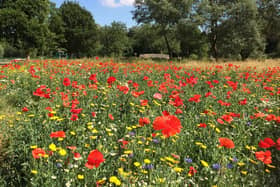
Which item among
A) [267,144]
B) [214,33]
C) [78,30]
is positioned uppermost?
[78,30]

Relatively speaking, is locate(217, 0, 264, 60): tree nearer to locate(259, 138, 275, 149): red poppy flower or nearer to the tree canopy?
the tree canopy

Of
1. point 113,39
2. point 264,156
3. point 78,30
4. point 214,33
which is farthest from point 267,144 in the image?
point 113,39

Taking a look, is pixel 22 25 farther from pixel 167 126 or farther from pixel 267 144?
pixel 267 144

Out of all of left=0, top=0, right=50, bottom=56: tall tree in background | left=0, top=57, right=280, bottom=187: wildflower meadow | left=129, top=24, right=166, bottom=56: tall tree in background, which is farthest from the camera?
left=129, top=24, right=166, bottom=56: tall tree in background

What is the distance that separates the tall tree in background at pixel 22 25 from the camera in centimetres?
2346

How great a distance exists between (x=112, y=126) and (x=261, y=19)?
33.7 metres

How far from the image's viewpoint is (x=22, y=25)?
24.0 m

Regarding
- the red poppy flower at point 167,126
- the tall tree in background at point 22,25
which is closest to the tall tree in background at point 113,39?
the tall tree in background at point 22,25

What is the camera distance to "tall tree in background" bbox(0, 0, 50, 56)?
77.0 ft

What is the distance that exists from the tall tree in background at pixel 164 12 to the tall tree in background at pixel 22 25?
11531mm

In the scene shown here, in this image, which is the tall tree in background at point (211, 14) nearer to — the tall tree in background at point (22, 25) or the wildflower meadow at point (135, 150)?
the tall tree in background at point (22, 25)

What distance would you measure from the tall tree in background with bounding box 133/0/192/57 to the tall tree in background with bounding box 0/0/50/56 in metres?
11.5

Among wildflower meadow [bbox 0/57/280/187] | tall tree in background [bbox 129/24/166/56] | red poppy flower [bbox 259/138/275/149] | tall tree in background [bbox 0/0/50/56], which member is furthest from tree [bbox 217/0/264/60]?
tall tree in background [bbox 129/24/166/56]

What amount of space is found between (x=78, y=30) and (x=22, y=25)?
52.1 ft
